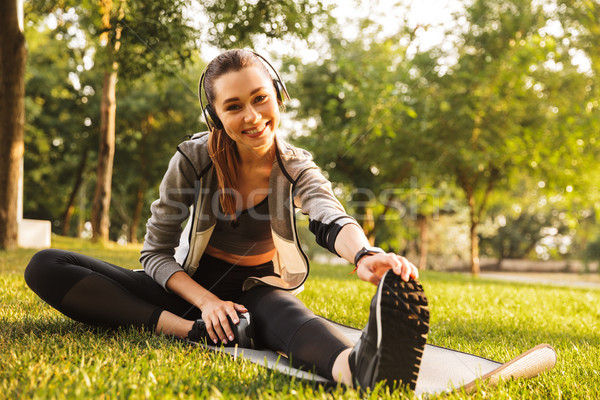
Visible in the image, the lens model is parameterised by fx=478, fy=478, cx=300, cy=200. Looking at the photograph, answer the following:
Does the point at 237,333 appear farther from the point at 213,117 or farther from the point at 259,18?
the point at 259,18

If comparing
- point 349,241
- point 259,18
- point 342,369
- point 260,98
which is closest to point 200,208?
point 260,98

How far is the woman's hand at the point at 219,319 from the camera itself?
2.17m

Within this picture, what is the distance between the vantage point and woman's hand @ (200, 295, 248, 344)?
2.17 m

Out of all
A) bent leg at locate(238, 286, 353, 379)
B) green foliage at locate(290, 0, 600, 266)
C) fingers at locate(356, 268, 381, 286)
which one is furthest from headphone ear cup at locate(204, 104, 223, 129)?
green foliage at locate(290, 0, 600, 266)

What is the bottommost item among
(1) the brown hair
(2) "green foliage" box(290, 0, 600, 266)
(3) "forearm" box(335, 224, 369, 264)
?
(3) "forearm" box(335, 224, 369, 264)

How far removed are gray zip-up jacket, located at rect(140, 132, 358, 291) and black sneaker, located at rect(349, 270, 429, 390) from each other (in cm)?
89

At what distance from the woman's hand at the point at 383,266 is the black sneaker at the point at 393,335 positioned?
0.10 ft

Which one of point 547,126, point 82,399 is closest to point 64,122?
point 547,126

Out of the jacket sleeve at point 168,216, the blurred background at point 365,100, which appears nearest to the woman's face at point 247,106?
the jacket sleeve at point 168,216

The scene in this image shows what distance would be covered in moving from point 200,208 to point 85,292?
2.24ft

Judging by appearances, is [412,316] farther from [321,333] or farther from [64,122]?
[64,122]

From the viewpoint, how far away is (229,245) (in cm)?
266

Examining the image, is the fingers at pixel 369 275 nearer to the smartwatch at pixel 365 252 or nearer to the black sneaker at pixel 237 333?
the smartwatch at pixel 365 252

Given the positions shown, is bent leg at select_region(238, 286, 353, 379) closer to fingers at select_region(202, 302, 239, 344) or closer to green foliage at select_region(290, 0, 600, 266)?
fingers at select_region(202, 302, 239, 344)
